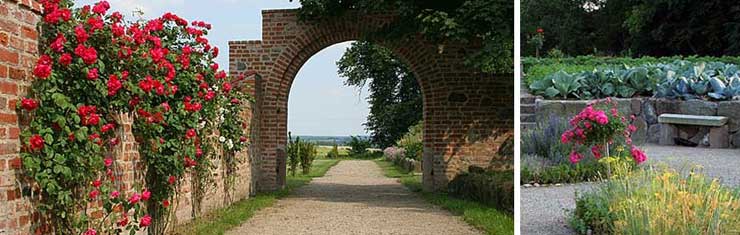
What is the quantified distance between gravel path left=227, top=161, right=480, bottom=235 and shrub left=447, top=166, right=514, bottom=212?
1.54ft

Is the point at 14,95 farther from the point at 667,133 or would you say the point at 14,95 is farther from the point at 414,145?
the point at 414,145

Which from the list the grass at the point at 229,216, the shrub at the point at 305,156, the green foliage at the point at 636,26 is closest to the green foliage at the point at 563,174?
the green foliage at the point at 636,26

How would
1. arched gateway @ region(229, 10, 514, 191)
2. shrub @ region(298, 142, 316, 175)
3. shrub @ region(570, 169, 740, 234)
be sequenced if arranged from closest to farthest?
shrub @ region(570, 169, 740, 234) → arched gateway @ region(229, 10, 514, 191) → shrub @ region(298, 142, 316, 175)

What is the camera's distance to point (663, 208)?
303cm

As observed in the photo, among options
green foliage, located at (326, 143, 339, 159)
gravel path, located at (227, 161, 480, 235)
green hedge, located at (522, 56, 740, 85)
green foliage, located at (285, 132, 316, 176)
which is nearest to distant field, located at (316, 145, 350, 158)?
green foliage, located at (326, 143, 339, 159)

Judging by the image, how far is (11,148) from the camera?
123 inches

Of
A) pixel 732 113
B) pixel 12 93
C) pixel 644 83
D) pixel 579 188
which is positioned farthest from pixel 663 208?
pixel 12 93

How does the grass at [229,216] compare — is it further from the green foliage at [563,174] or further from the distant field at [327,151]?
the distant field at [327,151]

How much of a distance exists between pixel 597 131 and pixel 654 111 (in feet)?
1.39

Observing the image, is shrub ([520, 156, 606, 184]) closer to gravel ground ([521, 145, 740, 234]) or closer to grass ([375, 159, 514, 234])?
gravel ground ([521, 145, 740, 234])

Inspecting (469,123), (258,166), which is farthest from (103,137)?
(469,123)

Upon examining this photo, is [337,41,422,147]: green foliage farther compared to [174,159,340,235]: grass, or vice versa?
[337,41,422,147]: green foliage

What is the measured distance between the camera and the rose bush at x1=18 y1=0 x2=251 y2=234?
335cm

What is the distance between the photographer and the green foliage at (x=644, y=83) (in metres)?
4.29
